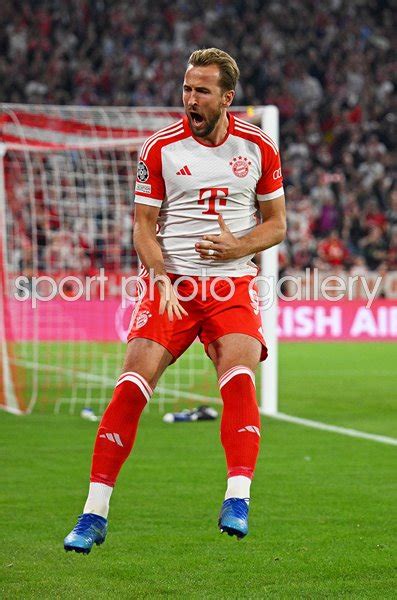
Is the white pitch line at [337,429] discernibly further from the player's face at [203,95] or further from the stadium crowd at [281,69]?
the stadium crowd at [281,69]

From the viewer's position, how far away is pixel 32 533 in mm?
6168

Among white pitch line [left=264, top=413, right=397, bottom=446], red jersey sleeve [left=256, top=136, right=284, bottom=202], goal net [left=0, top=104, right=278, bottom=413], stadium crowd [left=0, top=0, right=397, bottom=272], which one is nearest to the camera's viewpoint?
red jersey sleeve [left=256, top=136, right=284, bottom=202]

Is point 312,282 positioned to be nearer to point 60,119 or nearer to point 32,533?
point 60,119

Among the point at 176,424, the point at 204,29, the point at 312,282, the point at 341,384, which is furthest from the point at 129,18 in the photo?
the point at 176,424

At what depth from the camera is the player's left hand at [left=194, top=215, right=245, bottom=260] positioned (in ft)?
17.1

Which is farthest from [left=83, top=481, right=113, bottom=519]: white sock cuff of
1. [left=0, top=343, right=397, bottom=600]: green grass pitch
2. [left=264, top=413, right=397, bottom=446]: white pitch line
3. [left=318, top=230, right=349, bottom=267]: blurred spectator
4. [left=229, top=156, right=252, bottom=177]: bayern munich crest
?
[left=318, top=230, right=349, bottom=267]: blurred spectator

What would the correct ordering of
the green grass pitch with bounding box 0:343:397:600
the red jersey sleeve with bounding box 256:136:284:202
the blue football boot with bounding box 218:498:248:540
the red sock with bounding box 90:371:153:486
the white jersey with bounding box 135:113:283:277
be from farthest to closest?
the red jersey sleeve with bounding box 256:136:284:202
the white jersey with bounding box 135:113:283:277
the green grass pitch with bounding box 0:343:397:600
the red sock with bounding box 90:371:153:486
the blue football boot with bounding box 218:498:248:540

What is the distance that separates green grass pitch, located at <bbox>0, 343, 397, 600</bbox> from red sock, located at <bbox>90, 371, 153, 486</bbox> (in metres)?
0.49

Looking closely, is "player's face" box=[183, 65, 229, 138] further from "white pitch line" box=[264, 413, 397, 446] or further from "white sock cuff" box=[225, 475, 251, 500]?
"white pitch line" box=[264, 413, 397, 446]

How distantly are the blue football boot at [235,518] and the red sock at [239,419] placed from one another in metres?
0.18

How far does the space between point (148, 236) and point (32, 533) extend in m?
1.83

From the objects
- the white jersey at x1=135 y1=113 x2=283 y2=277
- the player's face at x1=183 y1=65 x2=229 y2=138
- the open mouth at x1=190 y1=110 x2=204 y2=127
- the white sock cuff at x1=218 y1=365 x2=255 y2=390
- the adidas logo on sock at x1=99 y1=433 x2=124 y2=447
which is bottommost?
the adidas logo on sock at x1=99 y1=433 x2=124 y2=447

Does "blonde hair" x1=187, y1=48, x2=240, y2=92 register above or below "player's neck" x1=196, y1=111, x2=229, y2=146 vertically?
above

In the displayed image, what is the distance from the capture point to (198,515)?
22.1 feet
